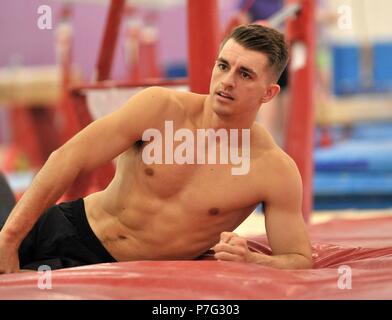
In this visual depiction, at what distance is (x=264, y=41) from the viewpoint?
1897mm

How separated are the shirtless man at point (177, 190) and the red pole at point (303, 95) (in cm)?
147

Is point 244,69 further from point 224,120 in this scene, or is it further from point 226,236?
point 226,236

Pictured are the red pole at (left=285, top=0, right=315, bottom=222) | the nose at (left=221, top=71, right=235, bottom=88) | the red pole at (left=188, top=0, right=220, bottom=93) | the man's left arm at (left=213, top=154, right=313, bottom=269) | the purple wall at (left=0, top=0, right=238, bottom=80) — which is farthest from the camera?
the purple wall at (left=0, top=0, right=238, bottom=80)

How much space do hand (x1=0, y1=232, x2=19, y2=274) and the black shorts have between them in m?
0.11

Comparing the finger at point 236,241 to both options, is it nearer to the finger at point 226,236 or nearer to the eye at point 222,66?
the finger at point 226,236

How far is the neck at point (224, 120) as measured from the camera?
6.33 feet

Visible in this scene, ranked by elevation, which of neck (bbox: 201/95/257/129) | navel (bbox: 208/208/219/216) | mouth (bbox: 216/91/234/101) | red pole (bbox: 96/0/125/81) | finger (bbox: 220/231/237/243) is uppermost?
red pole (bbox: 96/0/125/81)

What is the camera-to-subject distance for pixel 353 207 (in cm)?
481

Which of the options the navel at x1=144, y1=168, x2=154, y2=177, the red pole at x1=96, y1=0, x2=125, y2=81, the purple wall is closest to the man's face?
the navel at x1=144, y1=168, x2=154, y2=177

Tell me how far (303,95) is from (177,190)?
5.48 feet

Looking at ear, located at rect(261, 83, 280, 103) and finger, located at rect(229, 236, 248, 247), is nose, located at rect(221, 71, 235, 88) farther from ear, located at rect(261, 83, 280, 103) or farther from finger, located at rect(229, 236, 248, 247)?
finger, located at rect(229, 236, 248, 247)

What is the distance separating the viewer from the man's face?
1.86m

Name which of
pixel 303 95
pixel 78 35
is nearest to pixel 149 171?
pixel 303 95

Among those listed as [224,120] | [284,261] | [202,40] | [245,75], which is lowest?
[284,261]
